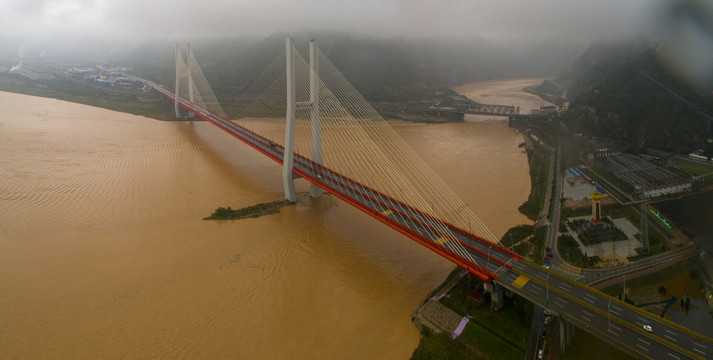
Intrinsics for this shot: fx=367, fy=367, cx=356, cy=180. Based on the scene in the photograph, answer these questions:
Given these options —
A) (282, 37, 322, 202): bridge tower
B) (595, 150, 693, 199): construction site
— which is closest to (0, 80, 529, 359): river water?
(282, 37, 322, 202): bridge tower

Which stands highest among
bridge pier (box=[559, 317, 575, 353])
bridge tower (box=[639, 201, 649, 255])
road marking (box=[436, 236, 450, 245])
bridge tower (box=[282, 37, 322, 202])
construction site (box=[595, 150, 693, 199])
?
bridge tower (box=[282, 37, 322, 202])

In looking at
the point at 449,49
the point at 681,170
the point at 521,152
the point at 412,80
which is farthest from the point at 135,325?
the point at 449,49

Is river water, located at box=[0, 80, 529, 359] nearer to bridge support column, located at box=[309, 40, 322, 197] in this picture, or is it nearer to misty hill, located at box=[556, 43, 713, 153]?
bridge support column, located at box=[309, 40, 322, 197]

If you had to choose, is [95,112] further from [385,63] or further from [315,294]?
[385,63]

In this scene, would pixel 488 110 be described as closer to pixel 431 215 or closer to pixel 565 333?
pixel 431 215

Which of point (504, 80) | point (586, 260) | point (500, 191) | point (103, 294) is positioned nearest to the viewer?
point (103, 294)

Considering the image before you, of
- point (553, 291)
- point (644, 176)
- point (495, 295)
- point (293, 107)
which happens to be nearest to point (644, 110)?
point (644, 176)
